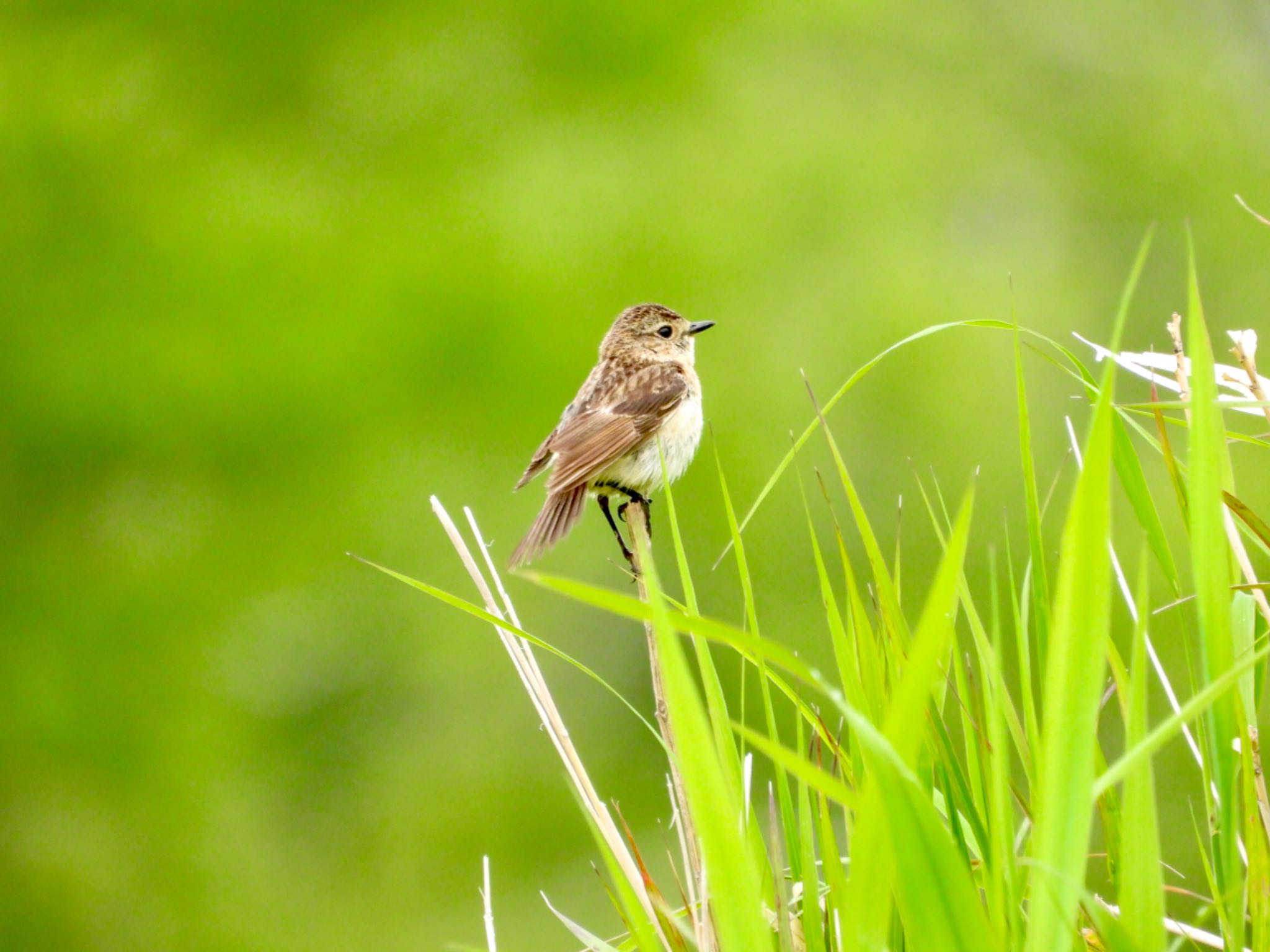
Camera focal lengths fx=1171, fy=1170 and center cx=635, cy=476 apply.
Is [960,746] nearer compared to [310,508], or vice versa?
[960,746]

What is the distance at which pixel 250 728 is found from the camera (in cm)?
1254

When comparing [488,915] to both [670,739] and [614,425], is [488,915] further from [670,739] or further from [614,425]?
[614,425]

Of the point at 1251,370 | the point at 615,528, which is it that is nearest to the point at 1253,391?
the point at 1251,370

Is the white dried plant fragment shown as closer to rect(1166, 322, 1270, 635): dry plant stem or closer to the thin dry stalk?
rect(1166, 322, 1270, 635): dry plant stem

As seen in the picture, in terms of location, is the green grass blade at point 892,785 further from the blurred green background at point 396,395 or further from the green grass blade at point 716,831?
the blurred green background at point 396,395

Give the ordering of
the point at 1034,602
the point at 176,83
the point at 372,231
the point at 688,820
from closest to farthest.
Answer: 1. the point at 1034,602
2. the point at 688,820
3. the point at 372,231
4. the point at 176,83

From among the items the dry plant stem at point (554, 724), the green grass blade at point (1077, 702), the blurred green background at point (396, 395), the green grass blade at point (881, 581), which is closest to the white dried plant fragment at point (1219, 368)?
the green grass blade at point (881, 581)

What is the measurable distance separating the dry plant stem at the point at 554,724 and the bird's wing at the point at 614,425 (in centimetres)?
138

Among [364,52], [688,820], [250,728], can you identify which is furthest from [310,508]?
[688,820]

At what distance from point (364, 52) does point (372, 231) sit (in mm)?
3840

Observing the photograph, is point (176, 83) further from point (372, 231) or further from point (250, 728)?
A: point (250, 728)

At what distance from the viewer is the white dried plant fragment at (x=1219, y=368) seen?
162 centimetres

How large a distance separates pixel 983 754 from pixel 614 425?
2367 mm

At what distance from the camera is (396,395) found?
43.9ft
